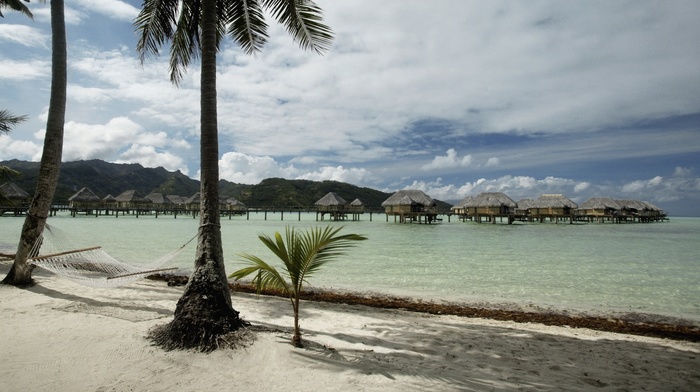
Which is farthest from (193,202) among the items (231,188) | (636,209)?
(231,188)

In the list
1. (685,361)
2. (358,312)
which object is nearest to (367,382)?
(358,312)

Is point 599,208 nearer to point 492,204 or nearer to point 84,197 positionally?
point 492,204

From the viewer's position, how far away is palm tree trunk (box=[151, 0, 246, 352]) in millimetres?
3387

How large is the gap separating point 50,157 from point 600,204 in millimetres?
54778

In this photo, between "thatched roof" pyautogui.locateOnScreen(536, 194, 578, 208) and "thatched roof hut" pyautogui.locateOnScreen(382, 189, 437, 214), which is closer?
"thatched roof hut" pyautogui.locateOnScreen(382, 189, 437, 214)

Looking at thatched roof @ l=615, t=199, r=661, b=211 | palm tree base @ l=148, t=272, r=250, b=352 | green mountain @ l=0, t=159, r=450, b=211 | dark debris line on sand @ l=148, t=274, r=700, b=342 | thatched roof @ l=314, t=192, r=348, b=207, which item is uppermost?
green mountain @ l=0, t=159, r=450, b=211

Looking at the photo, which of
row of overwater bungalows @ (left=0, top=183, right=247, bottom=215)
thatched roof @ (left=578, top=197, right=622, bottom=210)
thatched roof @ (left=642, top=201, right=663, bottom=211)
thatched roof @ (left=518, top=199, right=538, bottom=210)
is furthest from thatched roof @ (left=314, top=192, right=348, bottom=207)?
thatched roof @ (left=642, top=201, right=663, bottom=211)

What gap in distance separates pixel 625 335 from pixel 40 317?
6966mm

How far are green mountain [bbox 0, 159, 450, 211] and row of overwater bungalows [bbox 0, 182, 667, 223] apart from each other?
40.8 ft

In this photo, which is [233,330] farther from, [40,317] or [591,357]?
[591,357]

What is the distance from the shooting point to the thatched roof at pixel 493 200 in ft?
126

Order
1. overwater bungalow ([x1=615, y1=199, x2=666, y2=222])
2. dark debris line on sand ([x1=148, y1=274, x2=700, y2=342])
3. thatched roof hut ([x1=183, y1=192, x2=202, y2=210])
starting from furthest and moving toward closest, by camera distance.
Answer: thatched roof hut ([x1=183, y1=192, x2=202, y2=210]) → overwater bungalow ([x1=615, y1=199, x2=666, y2=222]) → dark debris line on sand ([x1=148, y1=274, x2=700, y2=342])

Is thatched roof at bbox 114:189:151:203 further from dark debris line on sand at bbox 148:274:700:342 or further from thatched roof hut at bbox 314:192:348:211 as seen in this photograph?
dark debris line on sand at bbox 148:274:700:342

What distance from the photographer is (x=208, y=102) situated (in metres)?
4.09
